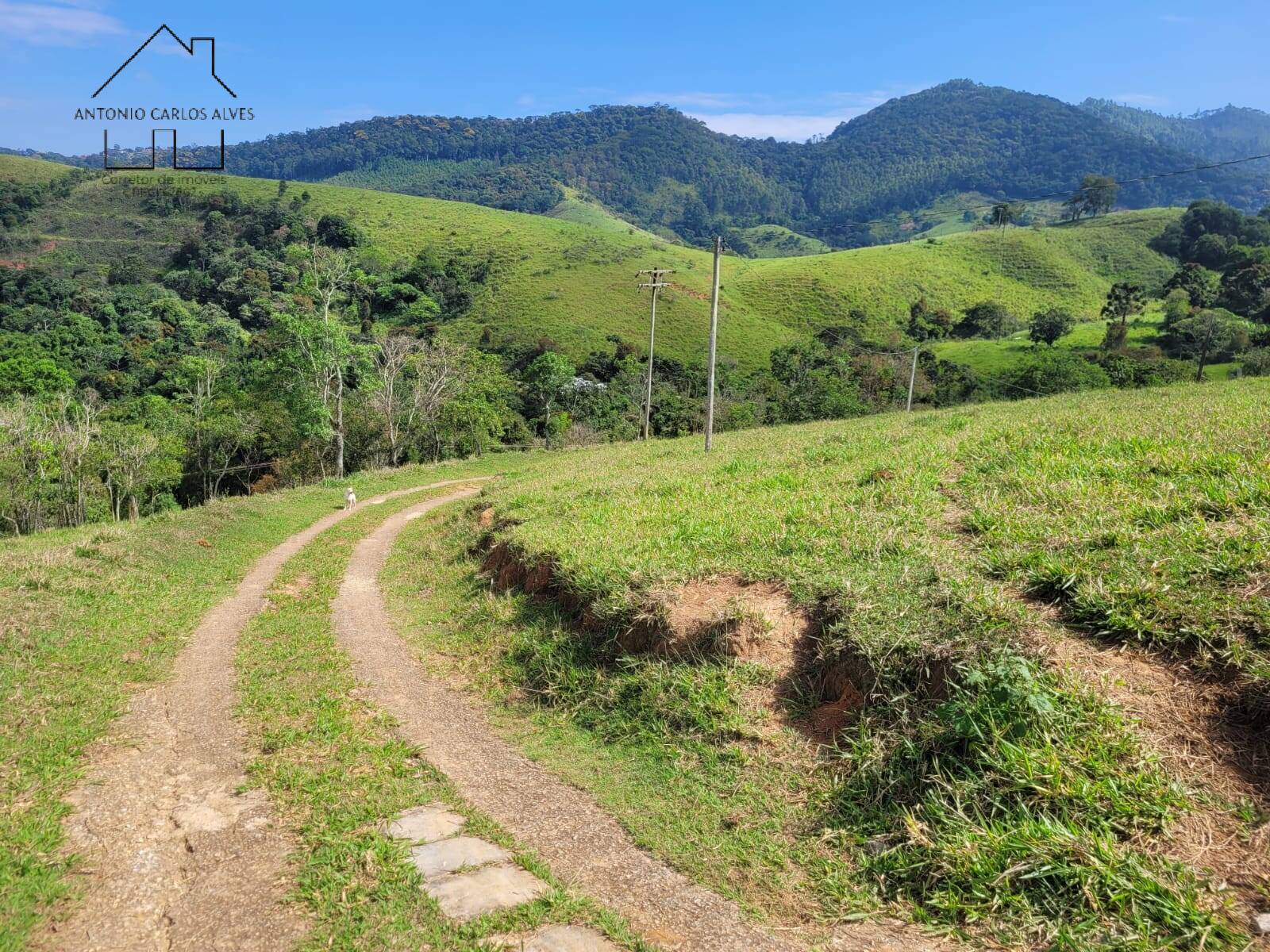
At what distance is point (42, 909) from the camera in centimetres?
498

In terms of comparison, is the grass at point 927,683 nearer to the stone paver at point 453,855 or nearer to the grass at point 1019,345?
the stone paver at point 453,855

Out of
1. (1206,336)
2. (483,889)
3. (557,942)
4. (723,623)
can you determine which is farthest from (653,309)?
(1206,336)

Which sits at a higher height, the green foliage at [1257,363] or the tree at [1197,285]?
the tree at [1197,285]

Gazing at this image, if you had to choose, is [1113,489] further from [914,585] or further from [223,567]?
[223,567]

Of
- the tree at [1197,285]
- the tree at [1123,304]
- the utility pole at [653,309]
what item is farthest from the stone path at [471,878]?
the tree at [1197,285]

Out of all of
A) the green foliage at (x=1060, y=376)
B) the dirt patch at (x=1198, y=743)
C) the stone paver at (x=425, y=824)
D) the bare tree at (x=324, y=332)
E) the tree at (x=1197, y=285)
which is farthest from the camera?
the tree at (x=1197, y=285)

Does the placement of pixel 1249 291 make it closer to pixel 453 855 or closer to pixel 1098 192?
pixel 1098 192

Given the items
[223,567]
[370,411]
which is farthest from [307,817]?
[370,411]

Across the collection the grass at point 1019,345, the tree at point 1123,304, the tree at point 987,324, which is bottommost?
the grass at point 1019,345

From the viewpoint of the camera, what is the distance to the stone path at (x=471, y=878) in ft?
15.4

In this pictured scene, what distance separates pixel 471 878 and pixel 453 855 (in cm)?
37

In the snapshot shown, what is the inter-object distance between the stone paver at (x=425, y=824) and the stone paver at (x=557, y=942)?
1424 mm

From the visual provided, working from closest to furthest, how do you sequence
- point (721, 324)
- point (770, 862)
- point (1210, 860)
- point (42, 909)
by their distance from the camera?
1. point (1210, 860)
2. point (42, 909)
3. point (770, 862)
4. point (721, 324)

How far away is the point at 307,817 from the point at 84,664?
5.60 m
